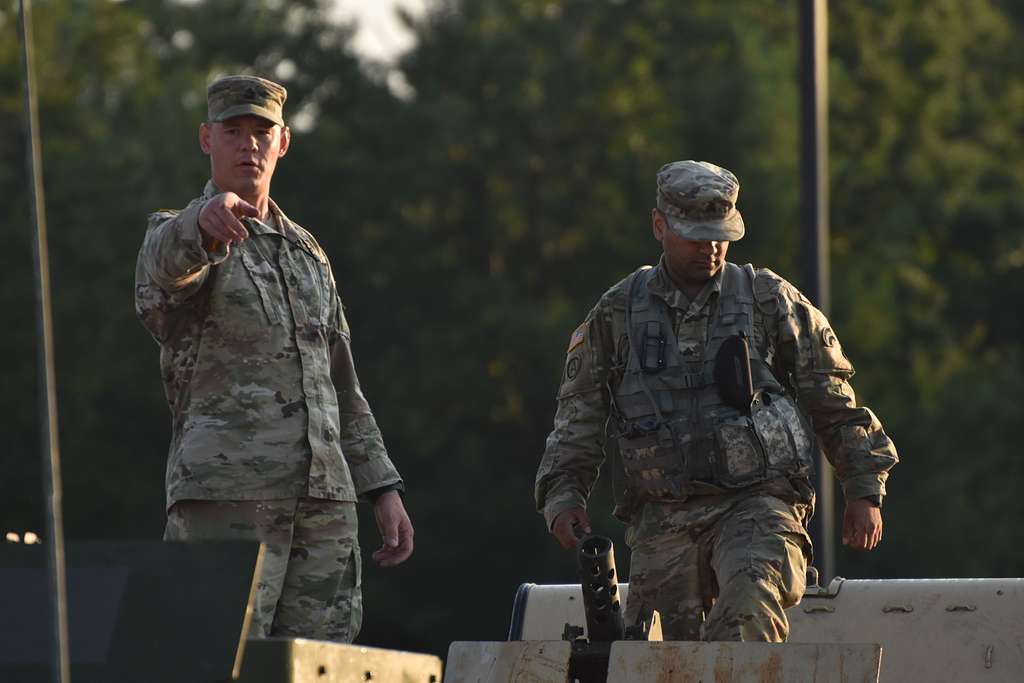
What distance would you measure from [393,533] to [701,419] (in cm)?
103

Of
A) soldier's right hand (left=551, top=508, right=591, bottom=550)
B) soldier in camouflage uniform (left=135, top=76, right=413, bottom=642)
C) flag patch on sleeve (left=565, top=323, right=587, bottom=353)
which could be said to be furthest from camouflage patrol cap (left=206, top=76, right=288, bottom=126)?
soldier's right hand (left=551, top=508, right=591, bottom=550)

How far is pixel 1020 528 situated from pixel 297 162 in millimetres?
12298

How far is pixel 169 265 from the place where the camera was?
6246mm

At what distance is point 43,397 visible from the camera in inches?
169

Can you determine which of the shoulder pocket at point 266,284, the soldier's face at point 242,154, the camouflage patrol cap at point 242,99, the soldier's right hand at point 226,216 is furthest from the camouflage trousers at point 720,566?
the soldier's right hand at point 226,216

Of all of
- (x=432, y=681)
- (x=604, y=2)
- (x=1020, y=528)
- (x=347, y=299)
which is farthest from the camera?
(x=604, y=2)

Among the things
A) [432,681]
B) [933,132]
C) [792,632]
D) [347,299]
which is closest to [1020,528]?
[933,132]

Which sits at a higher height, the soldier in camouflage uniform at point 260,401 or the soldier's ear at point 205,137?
the soldier's ear at point 205,137

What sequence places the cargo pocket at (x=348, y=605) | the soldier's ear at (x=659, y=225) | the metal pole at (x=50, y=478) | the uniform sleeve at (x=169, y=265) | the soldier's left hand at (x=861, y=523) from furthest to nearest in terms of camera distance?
the soldier's ear at (x=659, y=225) → the soldier's left hand at (x=861, y=523) → the cargo pocket at (x=348, y=605) → the uniform sleeve at (x=169, y=265) → the metal pole at (x=50, y=478)

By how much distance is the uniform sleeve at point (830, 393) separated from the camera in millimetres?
7184

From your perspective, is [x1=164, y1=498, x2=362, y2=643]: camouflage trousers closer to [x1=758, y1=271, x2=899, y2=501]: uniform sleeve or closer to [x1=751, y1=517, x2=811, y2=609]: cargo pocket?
[x1=751, y1=517, x2=811, y2=609]: cargo pocket

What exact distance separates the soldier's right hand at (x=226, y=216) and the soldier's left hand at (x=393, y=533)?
3.70ft

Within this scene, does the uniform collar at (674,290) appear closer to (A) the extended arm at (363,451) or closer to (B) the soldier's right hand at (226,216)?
(A) the extended arm at (363,451)

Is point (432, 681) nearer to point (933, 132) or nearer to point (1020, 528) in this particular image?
point (1020, 528)
